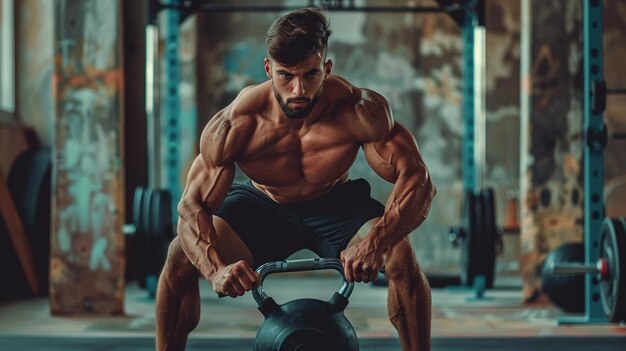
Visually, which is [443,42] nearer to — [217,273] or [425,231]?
[425,231]

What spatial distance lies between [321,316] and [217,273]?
33 cm

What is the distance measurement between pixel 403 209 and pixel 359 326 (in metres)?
1.81

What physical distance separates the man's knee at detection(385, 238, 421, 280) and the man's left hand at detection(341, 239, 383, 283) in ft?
0.37

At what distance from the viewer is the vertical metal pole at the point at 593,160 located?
4387 millimetres

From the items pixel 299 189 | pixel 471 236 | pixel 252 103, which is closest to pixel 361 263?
pixel 299 189

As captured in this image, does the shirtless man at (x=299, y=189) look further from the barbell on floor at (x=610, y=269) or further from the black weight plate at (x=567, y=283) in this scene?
the black weight plate at (x=567, y=283)

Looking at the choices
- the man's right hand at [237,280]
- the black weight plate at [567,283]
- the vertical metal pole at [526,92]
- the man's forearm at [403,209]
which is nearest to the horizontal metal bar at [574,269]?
the black weight plate at [567,283]

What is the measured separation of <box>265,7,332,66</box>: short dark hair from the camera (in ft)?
8.67

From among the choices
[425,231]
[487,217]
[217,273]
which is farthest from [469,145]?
[217,273]

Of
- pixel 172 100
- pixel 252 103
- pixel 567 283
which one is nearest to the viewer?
pixel 252 103

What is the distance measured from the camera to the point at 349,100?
3.01 metres

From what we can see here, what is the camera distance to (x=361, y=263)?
260cm

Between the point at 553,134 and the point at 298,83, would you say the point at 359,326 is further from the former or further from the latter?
the point at 298,83

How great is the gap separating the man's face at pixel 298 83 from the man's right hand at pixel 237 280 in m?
0.51
